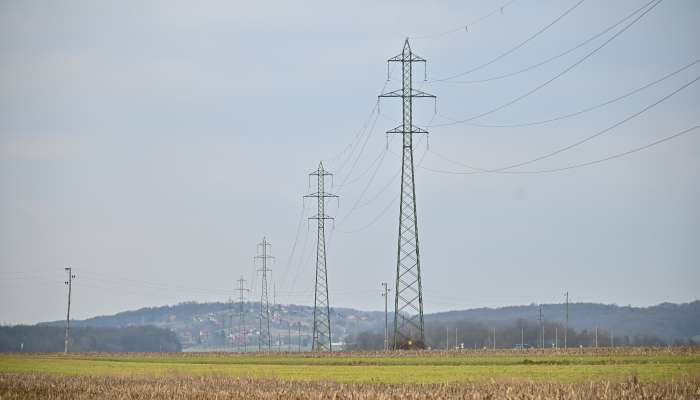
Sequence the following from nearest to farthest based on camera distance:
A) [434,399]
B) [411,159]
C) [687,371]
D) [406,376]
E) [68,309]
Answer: [434,399] → [687,371] → [406,376] → [411,159] → [68,309]

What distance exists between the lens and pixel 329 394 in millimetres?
39375

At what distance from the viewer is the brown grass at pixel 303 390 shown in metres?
36.3

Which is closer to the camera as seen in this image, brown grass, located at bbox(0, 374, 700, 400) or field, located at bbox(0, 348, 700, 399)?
brown grass, located at bbox(0, 374, 700, 400)

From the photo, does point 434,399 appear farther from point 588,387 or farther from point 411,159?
point 411,159

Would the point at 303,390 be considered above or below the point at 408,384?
below

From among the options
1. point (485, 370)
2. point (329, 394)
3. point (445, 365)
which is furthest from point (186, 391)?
point (445, 365)

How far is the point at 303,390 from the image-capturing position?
4434cm

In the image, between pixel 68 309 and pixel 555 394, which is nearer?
pixel 555 394

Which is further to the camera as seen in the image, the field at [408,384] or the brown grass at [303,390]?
the field at [408,384]

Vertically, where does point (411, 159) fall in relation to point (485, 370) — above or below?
above

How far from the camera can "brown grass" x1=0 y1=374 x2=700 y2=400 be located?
36281mm

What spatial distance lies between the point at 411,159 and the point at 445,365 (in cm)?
1644

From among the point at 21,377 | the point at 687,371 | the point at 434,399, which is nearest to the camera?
the point at 434,399

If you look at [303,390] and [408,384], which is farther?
[408,384]
